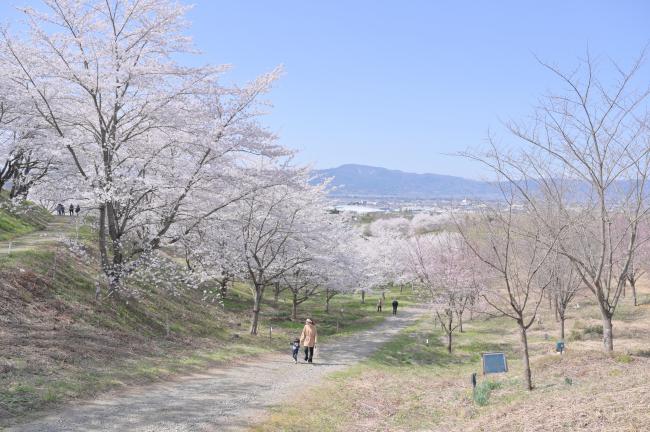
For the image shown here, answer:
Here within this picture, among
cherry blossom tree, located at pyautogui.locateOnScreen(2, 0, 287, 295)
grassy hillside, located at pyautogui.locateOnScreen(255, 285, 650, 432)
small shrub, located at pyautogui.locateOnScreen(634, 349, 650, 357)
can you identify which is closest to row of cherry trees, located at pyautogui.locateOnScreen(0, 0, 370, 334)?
cherry blossom tree, located at pyautogui.locateOnScreen(2, 0, 287, 295)

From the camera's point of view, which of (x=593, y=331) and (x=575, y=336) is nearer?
(x=575, y=336)

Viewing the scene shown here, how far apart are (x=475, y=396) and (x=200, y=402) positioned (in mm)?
6434

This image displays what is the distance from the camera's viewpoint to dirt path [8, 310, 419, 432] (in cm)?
834

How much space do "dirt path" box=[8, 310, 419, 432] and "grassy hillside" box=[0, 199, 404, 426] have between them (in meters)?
0.61

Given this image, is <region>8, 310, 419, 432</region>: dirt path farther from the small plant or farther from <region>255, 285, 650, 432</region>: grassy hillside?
the small plant

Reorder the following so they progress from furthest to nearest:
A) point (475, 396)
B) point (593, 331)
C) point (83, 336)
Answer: point (593, 331)
point (83, 336)
point (475, 396)

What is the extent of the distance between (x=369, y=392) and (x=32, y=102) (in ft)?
45.6

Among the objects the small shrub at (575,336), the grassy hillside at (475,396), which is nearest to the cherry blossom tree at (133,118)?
the grassy hillside at (475,396)

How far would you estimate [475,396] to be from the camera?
11422 millimetres

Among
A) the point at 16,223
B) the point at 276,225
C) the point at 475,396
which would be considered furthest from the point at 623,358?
the point at 16,223

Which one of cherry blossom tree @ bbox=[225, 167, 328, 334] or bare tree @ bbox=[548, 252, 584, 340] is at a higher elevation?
cherry blossom tree @ bbox=[225, 167, 328, 334]

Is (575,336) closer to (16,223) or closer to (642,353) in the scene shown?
(642,353)

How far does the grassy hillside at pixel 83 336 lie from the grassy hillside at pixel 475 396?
4.08 meters

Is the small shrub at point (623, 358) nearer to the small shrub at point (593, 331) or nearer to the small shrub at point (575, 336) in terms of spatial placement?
the small shrub at point (575, 336)
